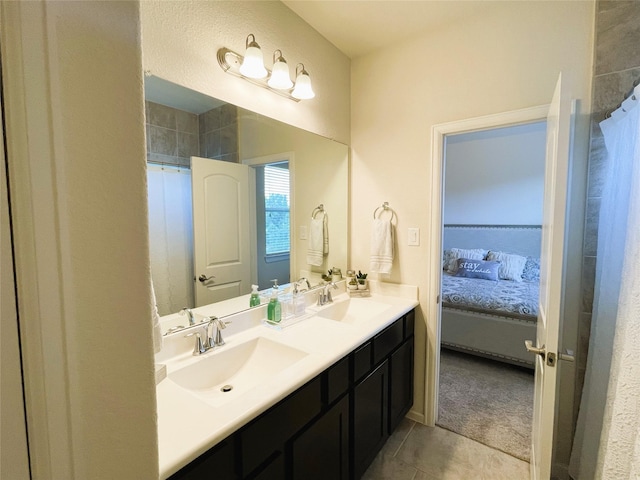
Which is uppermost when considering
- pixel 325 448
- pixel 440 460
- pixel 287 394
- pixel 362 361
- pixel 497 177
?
pixel 497 177

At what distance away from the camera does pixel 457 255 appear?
4.30m

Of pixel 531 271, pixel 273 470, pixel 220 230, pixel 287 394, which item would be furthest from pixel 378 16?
pixel 531 271

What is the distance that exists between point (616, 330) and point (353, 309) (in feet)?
4.41

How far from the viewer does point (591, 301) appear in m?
1.56

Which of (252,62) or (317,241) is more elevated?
(252,62)

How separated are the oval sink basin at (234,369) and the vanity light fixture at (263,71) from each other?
1.33 meters

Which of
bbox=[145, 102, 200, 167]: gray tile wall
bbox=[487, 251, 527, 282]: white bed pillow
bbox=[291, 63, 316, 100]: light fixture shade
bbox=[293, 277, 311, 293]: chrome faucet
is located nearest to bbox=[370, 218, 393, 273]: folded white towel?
bbox=[293, 277, 311, 293]: chrome faucet

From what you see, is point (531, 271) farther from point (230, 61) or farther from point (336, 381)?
point (230, 61)

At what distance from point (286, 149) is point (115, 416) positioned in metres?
1.66

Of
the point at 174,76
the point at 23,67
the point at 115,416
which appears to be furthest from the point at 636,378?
the point at 174,76

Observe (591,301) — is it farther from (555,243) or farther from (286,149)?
(286,149)

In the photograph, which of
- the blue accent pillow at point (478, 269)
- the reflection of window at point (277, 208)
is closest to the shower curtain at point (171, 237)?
the reflection of window at point (277, 208)

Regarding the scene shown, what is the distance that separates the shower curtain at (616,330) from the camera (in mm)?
1049

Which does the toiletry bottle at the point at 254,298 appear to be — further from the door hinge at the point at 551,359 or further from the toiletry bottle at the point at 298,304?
the door hinge at the point at 551,359
